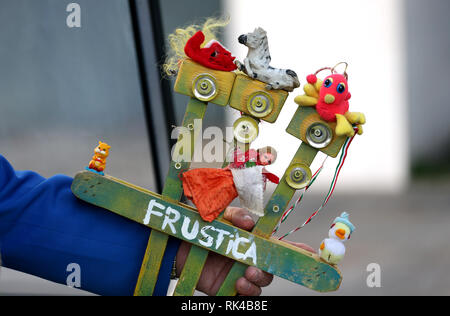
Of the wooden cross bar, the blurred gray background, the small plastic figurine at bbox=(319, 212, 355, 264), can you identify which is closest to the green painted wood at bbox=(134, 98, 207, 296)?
the wooden cross bar

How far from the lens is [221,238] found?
2.43 feet

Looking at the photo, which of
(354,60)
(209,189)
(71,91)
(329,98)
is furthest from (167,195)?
(354,60)

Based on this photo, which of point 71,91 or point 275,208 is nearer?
point 275,208

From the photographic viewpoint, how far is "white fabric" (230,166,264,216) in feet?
2.41

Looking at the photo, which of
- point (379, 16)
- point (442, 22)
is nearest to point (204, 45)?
point (379, 16)

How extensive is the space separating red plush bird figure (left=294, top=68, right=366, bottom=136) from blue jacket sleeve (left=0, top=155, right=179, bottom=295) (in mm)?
287

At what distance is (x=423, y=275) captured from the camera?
6.84 feet

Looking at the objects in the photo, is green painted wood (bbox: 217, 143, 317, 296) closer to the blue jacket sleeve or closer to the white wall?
the blue jacket sleeve

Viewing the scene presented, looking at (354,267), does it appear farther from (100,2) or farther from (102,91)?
(100,2)

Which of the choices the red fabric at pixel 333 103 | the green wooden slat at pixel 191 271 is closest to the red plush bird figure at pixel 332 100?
the red fabric at pixel 333 103

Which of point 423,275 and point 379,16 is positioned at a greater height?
point 379,16

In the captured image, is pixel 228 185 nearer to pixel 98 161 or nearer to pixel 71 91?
pixel 98 161

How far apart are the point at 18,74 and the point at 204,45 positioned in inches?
29.8

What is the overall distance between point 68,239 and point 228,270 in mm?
245
